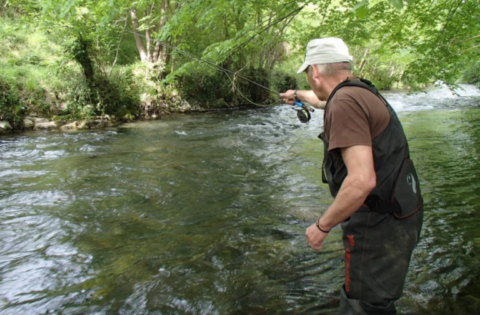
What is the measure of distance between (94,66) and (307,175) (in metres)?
12.2

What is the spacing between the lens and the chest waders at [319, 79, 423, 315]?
184cm

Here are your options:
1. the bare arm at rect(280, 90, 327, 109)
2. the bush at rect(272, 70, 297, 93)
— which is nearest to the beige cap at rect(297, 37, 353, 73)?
the bare arm at rect(280, 90, 327, 109)

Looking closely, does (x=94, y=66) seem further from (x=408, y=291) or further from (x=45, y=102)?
(x=408, y=291)

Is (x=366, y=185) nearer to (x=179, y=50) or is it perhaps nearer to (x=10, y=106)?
(x=179, y=50)

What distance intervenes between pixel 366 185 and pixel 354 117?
36 centimetres

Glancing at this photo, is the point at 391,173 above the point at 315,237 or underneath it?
above

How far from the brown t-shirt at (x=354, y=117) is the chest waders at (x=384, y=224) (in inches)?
2.0

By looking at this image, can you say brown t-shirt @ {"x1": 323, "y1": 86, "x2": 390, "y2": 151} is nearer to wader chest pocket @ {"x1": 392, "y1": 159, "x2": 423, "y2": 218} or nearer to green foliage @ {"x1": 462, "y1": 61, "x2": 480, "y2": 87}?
wader chest pocket @ {"x1": 392, "y1": 159, "x2": 423, "y2": 218}

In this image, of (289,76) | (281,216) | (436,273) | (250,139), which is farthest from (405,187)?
(289,76)

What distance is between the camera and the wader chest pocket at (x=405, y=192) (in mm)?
1836

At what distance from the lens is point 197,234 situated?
14.1 ft

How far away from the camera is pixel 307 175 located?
6738mm

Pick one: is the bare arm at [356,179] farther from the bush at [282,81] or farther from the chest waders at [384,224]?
the bush at [282,81]

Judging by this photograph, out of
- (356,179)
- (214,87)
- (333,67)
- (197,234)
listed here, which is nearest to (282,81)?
(214,87)
